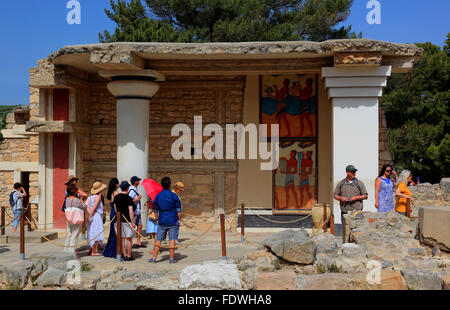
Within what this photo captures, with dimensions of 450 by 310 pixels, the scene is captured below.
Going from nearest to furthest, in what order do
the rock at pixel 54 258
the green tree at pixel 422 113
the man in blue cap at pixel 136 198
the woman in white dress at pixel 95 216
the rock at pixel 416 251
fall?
the rock at pixel 416 251, the rock at pixel 54 258, the woman in white dress at pixel 95 216, the man in blue cap at pixel 136 198, the green tree at pixel 422 113

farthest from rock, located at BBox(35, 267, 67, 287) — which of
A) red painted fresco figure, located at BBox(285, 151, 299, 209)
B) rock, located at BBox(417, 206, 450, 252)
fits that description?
red painted fresco figure, located at BBox(285, 151, 299, 209)

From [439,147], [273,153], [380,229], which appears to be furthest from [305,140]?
[439,147]

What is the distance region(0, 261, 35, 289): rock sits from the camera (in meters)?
6.43

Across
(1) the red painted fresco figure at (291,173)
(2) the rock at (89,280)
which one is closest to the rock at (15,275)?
(2) the rock at (89,280)

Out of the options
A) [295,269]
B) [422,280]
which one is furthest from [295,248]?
[422,280]

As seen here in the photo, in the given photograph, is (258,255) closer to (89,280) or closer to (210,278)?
(210,278)

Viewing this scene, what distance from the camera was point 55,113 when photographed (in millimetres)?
11031

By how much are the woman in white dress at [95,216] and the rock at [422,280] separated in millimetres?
4568

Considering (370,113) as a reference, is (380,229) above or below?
below

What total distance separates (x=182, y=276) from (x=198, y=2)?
14.8 m

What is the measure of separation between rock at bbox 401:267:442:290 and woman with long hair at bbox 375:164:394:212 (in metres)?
2.22

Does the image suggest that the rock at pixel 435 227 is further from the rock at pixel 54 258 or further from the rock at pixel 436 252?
the rock at pixel 54 258

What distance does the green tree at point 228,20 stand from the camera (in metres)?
18.4
